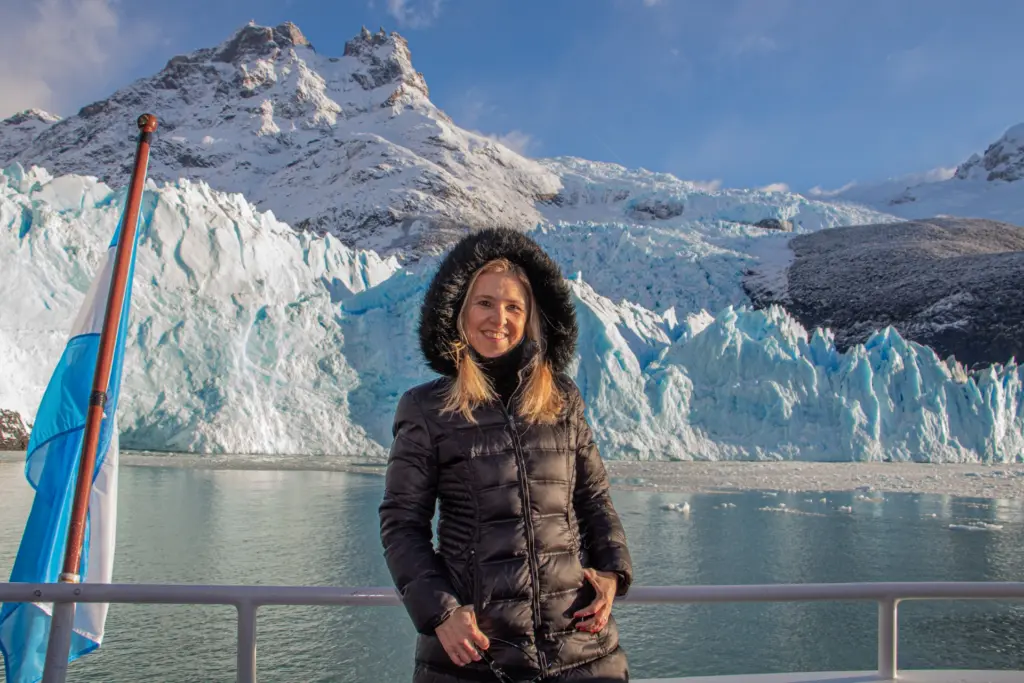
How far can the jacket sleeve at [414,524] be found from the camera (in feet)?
3.52

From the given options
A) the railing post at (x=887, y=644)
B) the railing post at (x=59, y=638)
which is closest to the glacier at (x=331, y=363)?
the railing post at (x=887, y=644)

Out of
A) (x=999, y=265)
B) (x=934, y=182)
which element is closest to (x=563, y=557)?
(x=999, y=265)

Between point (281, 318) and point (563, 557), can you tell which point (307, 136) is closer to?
point (281, 318)

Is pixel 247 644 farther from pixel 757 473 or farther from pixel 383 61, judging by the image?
pixel 383 61

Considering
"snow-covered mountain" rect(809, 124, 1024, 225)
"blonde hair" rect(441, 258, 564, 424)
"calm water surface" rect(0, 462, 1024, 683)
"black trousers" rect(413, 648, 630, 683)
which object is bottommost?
"calm water surface" rect(0, 462, 1024, 683)

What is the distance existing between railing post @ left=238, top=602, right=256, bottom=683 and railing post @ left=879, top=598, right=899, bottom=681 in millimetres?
1227

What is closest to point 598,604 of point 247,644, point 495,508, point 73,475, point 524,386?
point 495,508

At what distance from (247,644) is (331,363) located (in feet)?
46.7

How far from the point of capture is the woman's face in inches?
49.7

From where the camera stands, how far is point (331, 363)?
603 inches

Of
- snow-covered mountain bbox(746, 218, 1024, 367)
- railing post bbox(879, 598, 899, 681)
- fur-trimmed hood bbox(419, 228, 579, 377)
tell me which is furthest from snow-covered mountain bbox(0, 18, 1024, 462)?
fur-trimmed hood bbox(419, 228, 579, 377)

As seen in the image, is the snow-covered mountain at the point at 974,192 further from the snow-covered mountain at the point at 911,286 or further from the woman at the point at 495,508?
the woman at the point at 495,508

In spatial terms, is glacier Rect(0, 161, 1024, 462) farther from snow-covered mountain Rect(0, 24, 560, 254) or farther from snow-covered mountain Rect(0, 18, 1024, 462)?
snow-covered mountain Rect(0, 24, 560, 254)

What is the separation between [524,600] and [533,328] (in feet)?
1.43
